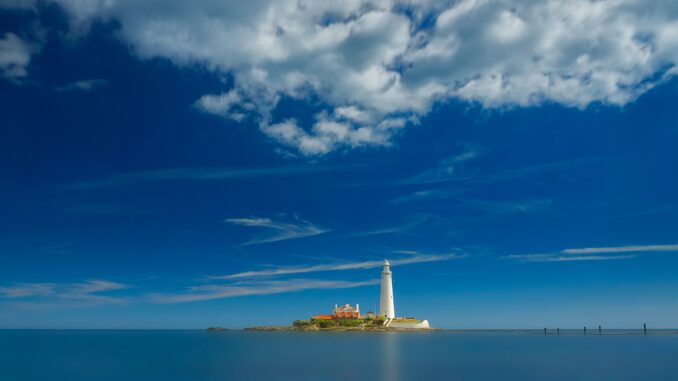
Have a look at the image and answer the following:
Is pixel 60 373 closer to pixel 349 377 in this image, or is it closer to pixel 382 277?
pixel 349 377

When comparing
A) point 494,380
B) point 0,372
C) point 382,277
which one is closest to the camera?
point 494,380

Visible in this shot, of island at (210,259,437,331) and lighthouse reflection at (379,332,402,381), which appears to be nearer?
lighthouse reflection at (379,332,402,381)

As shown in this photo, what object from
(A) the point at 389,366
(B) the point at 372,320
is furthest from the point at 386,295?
(A) the point at 389,366

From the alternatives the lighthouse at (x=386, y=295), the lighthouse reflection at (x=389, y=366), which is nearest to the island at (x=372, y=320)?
the lighthouse at (x=386, y=295)

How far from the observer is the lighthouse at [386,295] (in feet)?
382

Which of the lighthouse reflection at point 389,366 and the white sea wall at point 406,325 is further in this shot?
the white sea wall at point 406,325

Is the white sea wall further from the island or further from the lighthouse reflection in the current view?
the lighthouse reflection

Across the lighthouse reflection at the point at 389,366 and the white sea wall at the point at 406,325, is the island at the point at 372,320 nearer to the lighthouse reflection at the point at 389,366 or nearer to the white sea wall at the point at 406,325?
the white sea wall at the point at 406,325

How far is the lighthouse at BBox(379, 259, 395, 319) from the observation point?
116375 mm

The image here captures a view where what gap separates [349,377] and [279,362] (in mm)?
11348

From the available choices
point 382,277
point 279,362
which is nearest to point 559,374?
point 279,362

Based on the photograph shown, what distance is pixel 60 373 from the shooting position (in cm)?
3728

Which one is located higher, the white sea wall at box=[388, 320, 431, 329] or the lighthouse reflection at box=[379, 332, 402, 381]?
the lighthouse reflection at box=[379, 332, 402, 381]

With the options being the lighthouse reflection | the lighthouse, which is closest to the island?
the lighthouse
